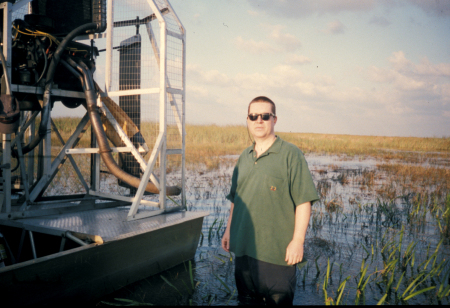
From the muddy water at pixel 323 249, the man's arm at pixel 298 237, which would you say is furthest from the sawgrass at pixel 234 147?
the man's arm at pixel 298 237

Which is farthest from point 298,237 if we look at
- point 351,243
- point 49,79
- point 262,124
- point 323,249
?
point 351,243

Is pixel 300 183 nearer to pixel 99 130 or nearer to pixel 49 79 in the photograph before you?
pixel 99 130

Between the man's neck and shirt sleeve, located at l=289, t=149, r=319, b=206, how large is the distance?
0.85 ft

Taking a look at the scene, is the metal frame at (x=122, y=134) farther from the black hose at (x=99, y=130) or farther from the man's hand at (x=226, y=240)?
the man's hand at (x=226, y=240)

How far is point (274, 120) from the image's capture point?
11.0 ft

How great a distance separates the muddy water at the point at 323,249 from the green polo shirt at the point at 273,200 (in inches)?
42.5

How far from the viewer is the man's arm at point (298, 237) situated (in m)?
2.99

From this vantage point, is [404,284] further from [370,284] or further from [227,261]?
[227,261]

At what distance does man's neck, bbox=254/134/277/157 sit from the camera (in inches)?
130

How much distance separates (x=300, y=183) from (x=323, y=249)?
4.12m

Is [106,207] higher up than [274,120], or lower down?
lower down

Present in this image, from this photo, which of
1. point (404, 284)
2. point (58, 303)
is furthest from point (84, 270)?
point (404, 284)

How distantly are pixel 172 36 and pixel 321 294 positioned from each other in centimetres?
415

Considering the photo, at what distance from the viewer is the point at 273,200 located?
126 inches
